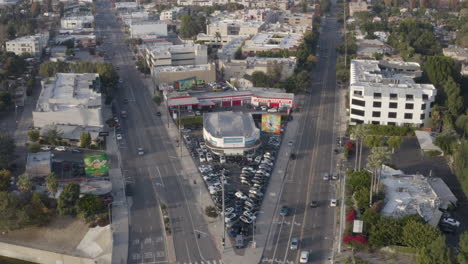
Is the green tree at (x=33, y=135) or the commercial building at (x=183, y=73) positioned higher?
the commercial building at (x=183, y=73)

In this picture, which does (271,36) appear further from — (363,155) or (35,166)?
(35,166)

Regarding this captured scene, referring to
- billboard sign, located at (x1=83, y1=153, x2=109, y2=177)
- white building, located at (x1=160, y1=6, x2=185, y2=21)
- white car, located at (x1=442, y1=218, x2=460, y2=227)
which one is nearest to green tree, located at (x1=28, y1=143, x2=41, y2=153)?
billboard sign, located at (x1=83, y1=153, x2=109, y2=177)

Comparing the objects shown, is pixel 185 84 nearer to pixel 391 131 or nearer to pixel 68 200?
pixel 391 131

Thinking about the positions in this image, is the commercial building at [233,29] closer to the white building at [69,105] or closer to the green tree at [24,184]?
the white building at [69,105]

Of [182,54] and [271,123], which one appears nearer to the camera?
[271,123]

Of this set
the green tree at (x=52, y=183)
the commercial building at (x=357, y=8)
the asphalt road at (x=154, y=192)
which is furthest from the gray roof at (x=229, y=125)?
the commercial building at (x=357, y=8)

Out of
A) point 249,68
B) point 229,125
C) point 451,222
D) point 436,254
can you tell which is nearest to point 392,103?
point 229,125
